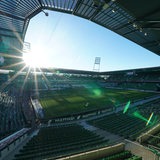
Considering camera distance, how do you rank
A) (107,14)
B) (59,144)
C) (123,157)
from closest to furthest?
(123,157) → (59,144) → (107,14)

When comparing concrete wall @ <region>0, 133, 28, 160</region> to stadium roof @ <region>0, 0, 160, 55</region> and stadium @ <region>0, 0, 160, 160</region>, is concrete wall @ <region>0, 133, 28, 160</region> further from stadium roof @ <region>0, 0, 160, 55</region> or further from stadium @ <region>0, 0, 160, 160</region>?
stadium roof @ <region>0, 0, 160, 55</region>

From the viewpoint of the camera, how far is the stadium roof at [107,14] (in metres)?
8.98

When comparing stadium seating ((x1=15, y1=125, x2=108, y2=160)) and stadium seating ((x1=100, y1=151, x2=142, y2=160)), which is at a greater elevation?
stadium seating ((x1=100, y1=151, x2=142, y2=160))

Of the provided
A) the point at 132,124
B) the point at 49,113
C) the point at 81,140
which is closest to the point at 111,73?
the point at 49,113

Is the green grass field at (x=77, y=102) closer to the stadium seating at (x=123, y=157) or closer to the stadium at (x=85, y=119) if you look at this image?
the stadium at (x=85, y=119)

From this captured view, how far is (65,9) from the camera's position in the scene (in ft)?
81.9

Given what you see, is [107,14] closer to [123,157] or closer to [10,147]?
[123,157]

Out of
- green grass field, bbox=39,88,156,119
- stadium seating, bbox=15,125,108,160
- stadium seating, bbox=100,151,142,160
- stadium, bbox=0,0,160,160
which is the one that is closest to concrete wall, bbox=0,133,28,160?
stadium, bbox=0,0,160,160

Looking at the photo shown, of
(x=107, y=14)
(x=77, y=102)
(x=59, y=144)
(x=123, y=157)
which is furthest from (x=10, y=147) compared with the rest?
(x=77, y=102)

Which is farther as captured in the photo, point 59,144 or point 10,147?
point 59,144

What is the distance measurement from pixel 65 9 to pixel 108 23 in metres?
7.96

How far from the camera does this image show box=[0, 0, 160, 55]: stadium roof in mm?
8980

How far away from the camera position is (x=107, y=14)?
18906 millimetres

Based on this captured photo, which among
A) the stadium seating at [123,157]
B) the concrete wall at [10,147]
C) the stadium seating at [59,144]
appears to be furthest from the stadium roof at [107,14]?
the concrete wall at [10,147]
